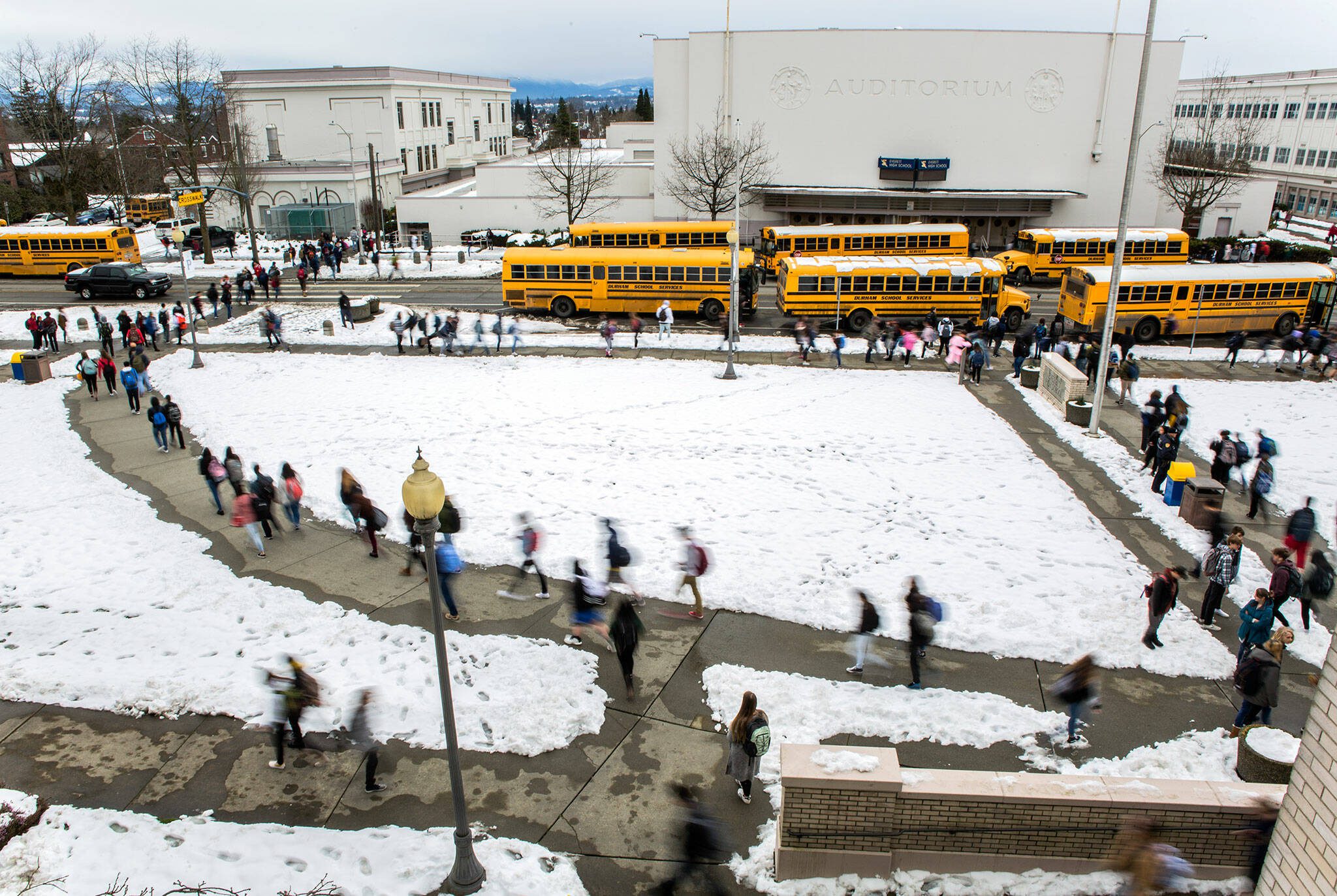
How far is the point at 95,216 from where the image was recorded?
59.7 m

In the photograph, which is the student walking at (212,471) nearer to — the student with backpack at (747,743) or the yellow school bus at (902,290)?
the student with backpack at (747,743)

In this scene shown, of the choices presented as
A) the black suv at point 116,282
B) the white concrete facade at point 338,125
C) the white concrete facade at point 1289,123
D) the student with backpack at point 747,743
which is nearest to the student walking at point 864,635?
the student with backpack at point 747,743

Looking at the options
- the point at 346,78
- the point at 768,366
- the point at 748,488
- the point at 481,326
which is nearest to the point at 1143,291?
the point at 768,366

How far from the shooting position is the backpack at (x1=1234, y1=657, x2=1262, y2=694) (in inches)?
365

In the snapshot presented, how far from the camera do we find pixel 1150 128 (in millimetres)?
46906

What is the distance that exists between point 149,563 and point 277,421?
790 cm

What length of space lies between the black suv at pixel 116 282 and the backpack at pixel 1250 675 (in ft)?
134

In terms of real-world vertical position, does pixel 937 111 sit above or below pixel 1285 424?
above

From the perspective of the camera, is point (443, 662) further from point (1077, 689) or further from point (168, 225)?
point (168, 225)

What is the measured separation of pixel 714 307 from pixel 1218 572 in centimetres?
2238

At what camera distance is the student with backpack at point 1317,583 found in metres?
11.4

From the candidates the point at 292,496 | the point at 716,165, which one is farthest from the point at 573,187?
the point at 292,496

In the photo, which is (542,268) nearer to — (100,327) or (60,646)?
(100,327)

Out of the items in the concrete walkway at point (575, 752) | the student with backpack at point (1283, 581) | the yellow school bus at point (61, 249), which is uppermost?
the yellow school bus at point (61, 249)
